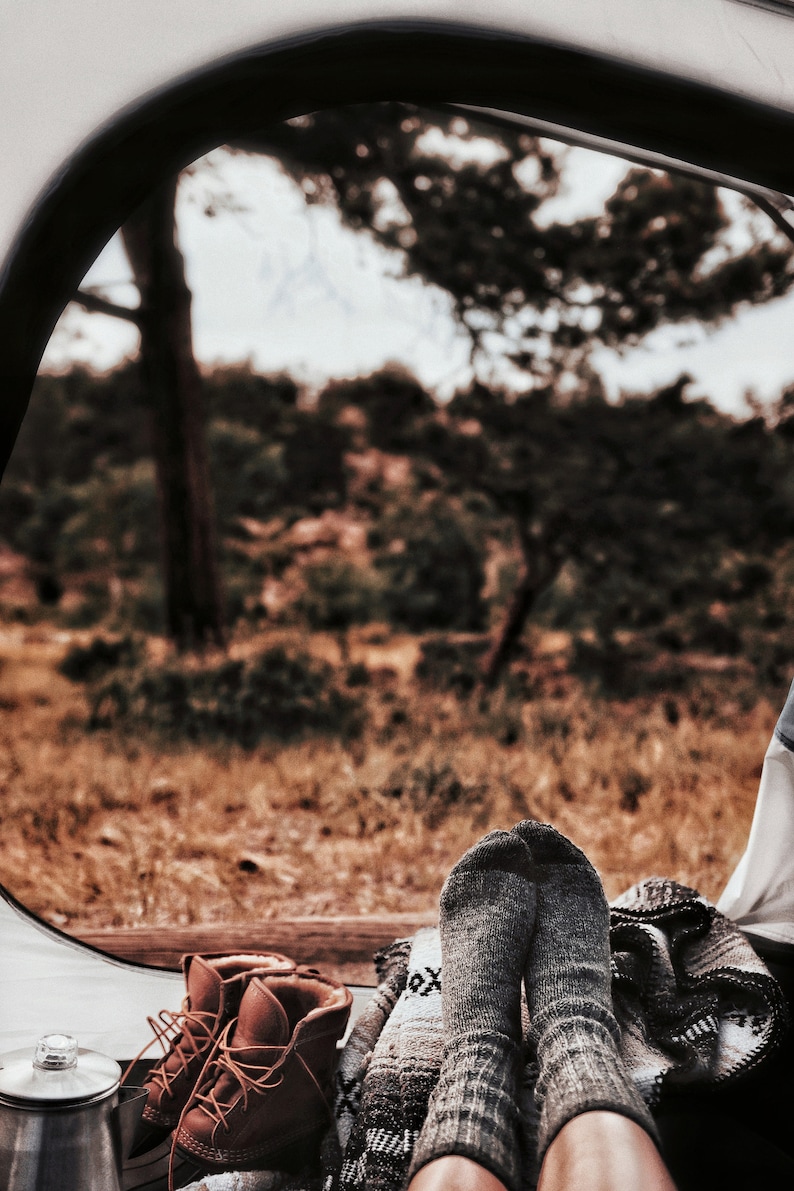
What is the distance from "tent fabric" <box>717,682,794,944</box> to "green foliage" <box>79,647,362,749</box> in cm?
315

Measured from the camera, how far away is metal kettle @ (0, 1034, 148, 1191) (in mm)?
817

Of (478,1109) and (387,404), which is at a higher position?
(387,404)

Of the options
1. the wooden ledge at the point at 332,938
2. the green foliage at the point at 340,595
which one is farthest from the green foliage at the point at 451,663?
the wooden ledge at the point at 332,938

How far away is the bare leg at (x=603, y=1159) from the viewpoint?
28.6 inches

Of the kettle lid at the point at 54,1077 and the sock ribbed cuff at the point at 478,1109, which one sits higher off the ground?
the kettle lid at the point at 54,1077

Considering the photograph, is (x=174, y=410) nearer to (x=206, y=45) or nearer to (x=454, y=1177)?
(x=206, y=45)

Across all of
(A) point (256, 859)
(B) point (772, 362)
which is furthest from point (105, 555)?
(B) point (772, 362)

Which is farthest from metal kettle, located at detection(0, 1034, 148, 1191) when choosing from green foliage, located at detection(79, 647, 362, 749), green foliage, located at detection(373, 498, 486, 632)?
green foliage, located at detection(373, 498, 486, 632)

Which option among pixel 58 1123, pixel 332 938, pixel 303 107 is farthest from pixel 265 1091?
pixel 303 107

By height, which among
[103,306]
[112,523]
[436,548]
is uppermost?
[103,306]

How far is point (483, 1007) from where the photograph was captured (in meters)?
0.99

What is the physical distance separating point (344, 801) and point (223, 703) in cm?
76

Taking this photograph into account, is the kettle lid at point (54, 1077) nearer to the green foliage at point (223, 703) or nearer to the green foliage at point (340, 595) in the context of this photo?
the green foliage at point (223, 703)

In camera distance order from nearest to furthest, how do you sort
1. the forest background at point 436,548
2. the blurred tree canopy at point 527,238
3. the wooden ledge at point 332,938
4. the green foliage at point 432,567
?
the wooden ledge at point 332,938
the forest background at point 436,548
the blurred tree canopy at point 527,238
the green foliage at point 432,567
